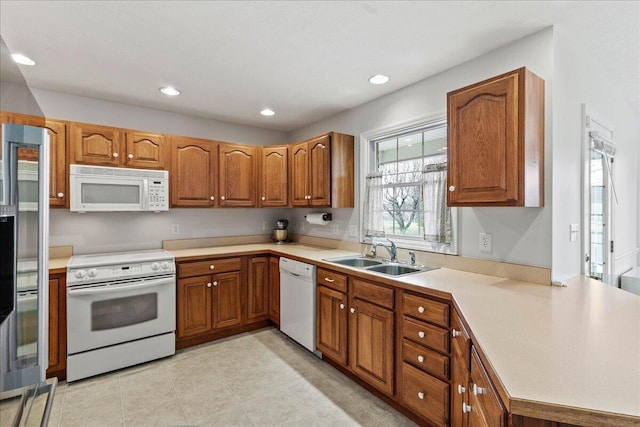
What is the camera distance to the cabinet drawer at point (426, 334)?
5.80 feet

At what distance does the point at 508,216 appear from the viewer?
6.90 ft

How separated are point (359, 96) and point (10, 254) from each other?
2812 mm

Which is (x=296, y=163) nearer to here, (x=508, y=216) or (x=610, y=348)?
(x=508, y=216)

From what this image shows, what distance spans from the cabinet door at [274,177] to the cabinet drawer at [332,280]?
131 cm

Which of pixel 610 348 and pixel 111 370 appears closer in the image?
pixel 610 348

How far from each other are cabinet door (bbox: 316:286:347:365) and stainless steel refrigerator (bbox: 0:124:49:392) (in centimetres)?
185

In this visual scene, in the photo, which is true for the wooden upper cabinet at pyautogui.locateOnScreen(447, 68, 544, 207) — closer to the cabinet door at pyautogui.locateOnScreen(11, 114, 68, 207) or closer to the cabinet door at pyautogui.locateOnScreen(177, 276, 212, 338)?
the cabinet door at pyautogui.locateOnScreen(177, 276, 212, 338)

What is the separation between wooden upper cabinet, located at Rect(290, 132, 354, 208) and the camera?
3.23 meters

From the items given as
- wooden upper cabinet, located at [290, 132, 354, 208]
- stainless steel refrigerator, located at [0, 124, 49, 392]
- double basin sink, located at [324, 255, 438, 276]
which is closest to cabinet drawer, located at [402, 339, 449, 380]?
double basin sink, located at [324, 255, 438, 276]

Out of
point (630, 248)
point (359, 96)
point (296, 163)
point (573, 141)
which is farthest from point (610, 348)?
point (630, 248)

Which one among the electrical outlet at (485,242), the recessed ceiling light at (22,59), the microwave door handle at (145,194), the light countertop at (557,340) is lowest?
the light countertop at (557,340)

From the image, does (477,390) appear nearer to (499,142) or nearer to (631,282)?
(499,142)

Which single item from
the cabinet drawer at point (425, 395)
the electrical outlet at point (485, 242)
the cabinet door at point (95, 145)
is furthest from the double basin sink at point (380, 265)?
the cabinet door at point (95, 145)

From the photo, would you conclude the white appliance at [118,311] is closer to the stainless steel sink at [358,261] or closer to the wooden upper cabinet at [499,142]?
the stainless steel sink at [358,261]
